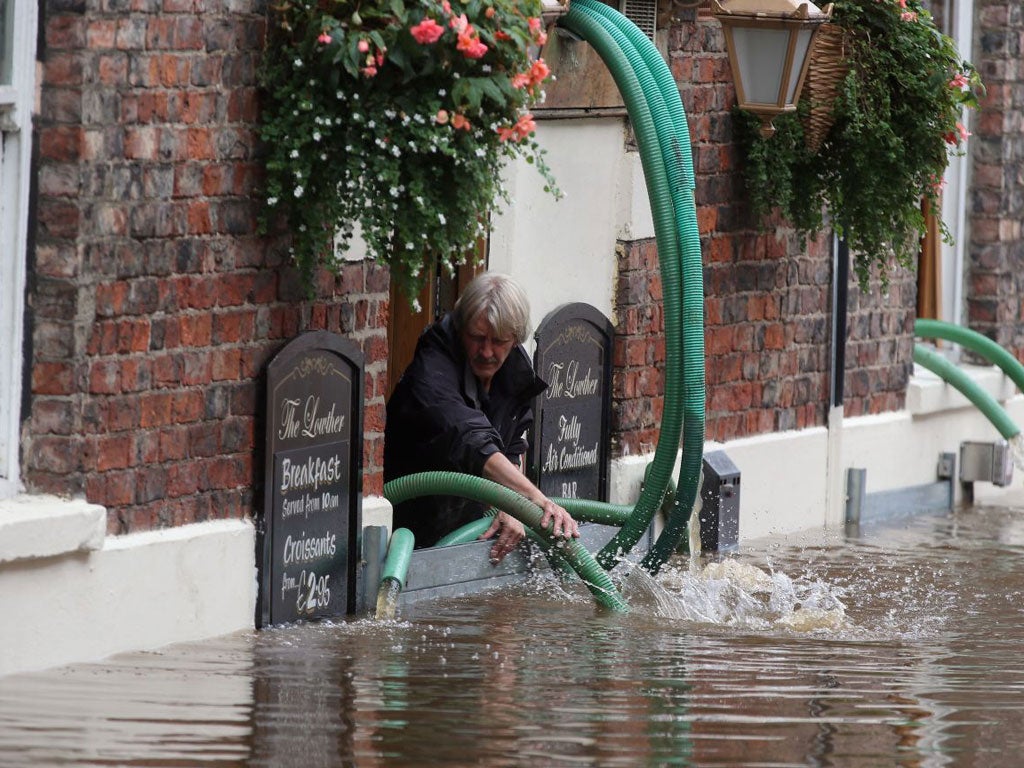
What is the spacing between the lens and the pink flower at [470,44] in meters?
6.25

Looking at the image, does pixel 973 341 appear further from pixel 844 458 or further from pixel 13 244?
pixel 13 244

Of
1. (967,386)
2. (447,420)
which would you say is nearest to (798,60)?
(447,420)

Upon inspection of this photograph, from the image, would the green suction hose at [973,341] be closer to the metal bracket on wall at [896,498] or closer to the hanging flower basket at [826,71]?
the metal bracket on wall at [896,498]

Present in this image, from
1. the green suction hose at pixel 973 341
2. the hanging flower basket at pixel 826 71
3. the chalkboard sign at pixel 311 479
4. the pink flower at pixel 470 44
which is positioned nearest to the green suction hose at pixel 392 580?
the chalkboard sign at pixel 311 479

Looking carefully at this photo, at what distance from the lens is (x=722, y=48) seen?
8.89 metres

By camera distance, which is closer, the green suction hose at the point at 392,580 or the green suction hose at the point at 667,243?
the green suction hose at the point at 392,580

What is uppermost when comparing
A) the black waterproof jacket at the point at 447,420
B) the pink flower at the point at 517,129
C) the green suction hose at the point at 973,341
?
the pink flower at the point at 517,129

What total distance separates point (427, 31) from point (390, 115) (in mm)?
281

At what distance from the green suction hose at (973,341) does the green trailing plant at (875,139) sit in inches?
68.0

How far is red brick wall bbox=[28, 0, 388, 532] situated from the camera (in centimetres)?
595

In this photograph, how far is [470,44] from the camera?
6.27 metres

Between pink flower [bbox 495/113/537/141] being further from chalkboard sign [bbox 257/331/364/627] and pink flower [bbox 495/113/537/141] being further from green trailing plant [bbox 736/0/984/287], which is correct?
green trailing plant [bbox 736/0/984/287]

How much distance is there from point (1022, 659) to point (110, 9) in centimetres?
315

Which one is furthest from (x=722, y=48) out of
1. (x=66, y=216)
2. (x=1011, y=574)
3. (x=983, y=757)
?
(x=983, y=757)
